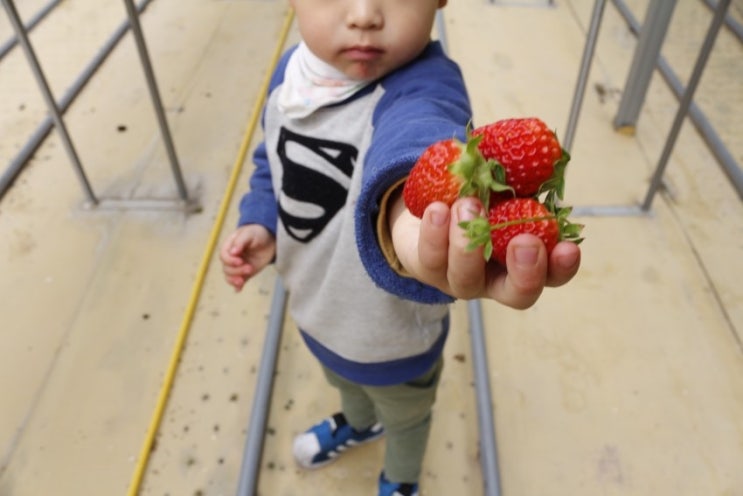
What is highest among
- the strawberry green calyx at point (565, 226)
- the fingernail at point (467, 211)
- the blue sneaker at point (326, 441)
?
the fingernail at point (467, 211)

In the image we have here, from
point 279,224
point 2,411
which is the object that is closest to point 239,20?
point 2,411

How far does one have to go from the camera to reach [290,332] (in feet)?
4.47

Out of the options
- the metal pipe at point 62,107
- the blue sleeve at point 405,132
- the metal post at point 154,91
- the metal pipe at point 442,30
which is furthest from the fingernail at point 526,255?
the metal pipe at point 442,30

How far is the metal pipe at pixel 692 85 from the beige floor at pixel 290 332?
0.09 metres

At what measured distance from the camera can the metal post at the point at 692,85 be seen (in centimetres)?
127

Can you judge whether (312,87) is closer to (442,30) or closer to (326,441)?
(326,441)

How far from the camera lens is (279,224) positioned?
828 mm

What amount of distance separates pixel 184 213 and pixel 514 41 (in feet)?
4.54

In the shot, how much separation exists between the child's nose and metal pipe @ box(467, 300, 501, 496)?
2.54ft

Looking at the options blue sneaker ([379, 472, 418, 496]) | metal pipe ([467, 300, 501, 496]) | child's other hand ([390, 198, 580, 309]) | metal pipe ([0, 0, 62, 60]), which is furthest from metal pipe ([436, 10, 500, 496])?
metal pipe ([0, 0, 62, 60])

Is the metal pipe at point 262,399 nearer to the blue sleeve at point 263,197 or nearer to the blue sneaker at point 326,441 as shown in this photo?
the blue sneaker at point 326,441

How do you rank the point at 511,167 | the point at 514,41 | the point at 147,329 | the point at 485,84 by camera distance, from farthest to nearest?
the point at 514,41
the point at 485,84
the point at 147,329
the point at 511,167

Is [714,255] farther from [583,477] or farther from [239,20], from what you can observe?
[239,20]

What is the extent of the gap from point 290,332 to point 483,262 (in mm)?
1004
